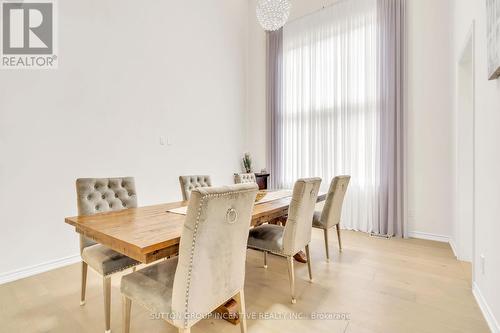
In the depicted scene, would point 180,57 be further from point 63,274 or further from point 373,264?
point 373,264

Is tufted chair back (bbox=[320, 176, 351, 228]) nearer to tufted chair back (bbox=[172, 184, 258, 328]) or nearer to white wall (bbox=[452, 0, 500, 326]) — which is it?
white wall (bbox=[452, 0, 500, 326])

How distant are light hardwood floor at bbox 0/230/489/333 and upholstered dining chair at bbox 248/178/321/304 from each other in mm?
293

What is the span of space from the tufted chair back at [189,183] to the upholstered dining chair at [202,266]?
1.33 m

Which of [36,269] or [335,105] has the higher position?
[335,105]

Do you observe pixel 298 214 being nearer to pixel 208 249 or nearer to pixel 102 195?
pixel 208 249

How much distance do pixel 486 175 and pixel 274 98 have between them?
11.1 feet

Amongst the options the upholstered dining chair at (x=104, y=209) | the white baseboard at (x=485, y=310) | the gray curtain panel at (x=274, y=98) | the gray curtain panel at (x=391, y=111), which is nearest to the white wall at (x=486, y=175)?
the white baseboard at (x=485, y=310)

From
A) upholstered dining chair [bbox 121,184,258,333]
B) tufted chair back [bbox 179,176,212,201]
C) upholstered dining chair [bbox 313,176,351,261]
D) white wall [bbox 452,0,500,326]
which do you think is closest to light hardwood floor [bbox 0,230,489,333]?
white wall [bbox 452,0,500,326]

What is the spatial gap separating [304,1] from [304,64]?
106 cm

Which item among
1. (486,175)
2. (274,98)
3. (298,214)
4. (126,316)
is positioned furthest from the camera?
(274,98)

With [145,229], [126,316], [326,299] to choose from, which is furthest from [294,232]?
[126,316]

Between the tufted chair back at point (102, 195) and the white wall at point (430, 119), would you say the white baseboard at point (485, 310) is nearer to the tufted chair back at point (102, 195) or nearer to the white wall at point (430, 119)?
the white wall at point (430, 119)

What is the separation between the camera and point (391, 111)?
3408 millimetres

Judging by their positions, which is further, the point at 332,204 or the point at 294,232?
the point at 332,204
